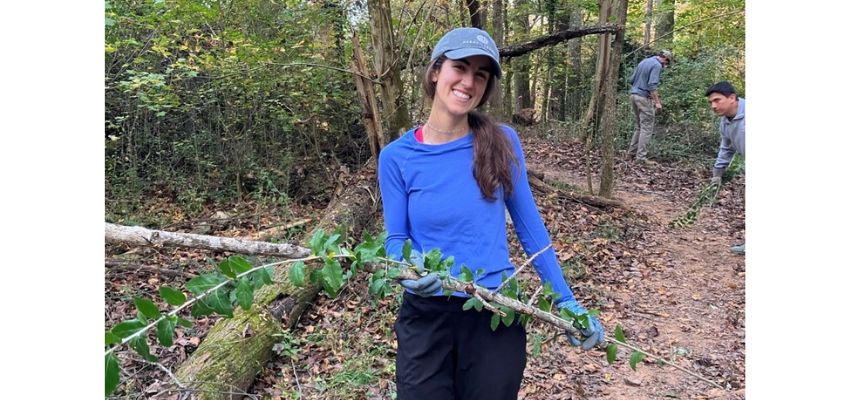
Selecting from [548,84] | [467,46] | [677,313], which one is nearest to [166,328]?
[467,46]

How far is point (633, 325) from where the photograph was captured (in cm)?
459

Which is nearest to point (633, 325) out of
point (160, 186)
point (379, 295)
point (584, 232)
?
point (584, 232)

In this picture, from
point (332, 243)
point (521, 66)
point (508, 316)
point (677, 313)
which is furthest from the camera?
point (521, 66)

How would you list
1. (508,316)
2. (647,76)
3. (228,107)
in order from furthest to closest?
(647,76) → (228,107) → (508,316)

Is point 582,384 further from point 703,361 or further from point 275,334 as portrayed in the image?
point 275,334

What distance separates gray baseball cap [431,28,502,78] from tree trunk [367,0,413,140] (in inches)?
155

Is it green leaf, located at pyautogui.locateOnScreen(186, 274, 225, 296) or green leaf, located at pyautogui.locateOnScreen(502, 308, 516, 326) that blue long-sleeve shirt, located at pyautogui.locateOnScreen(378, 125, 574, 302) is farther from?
green leaf, located at pyautogui.locateOnScreen(186, 274, 225, 296)

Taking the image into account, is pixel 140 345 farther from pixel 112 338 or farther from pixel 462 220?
pixel 462 220

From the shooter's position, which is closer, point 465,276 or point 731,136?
point 465,276

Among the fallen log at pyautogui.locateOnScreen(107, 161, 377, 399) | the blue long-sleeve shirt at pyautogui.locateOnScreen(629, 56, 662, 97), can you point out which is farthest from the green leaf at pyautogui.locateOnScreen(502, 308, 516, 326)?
the blue long-sleeve shirt at pyautogui.locateOnScreen(629, 56, 662, 97)

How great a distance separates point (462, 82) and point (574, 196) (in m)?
6.08

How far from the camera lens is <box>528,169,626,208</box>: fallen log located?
7438mm

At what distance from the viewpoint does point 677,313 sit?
4.89 meters

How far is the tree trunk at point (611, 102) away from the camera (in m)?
6.95
